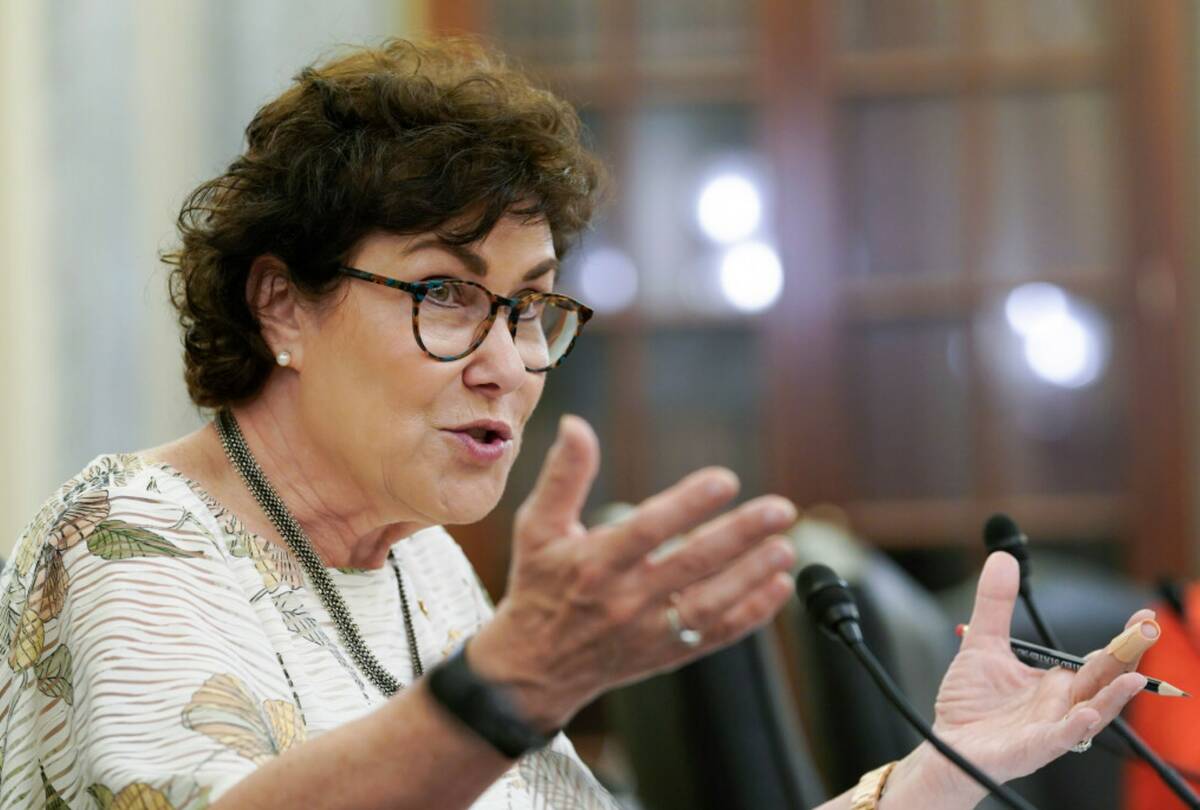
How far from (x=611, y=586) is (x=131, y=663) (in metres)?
0.38

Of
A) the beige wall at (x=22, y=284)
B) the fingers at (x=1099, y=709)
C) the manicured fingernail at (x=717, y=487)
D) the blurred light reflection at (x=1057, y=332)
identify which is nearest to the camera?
the manicured fingernail at (x=717, y=487)

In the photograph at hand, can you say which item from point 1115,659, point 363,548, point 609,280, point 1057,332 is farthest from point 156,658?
point 1057,332

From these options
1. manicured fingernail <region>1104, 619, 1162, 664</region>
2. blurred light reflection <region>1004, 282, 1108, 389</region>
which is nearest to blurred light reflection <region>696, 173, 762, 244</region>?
blurred light reflection <region>1004, 282, 1108, 389</region>

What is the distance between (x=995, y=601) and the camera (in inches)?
45.8

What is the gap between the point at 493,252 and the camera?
122 cm

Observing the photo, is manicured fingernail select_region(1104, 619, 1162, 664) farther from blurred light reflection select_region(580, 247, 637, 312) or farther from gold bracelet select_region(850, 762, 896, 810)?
blurred light reflection select_region(580, 247, 637, 312)

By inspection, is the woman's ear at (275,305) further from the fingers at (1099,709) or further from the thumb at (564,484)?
the fingers at (1099,709)

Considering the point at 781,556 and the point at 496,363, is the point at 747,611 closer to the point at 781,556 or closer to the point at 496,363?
the point at 781,556

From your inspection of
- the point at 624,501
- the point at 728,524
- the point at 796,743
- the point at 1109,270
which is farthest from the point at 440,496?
the point at 1109,270

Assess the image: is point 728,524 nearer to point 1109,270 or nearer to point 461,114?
point 461,114

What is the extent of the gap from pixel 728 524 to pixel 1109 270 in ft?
10.4

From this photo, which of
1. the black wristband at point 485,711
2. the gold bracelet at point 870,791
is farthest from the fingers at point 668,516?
the gold bracelet at point 870,791

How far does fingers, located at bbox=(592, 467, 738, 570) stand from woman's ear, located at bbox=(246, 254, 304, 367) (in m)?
0.57

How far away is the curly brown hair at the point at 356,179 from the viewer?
3.93 ft
